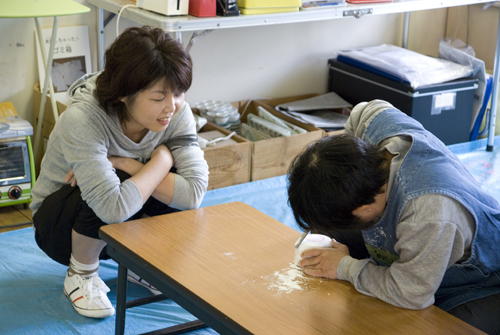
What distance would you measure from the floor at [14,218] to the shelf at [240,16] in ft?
3.00

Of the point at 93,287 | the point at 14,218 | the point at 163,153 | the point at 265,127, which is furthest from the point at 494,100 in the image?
the point at 14,218

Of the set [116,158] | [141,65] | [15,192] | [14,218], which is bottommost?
[14,218]

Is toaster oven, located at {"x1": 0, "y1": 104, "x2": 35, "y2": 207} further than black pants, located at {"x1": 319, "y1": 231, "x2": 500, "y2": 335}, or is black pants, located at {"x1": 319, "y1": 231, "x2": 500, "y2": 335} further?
toaster oven, located at {"x1": 0, "y1": 104, "x2": 35, "y2": 207}

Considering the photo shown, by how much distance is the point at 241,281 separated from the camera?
1239 millimetres

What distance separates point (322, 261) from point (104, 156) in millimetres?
655

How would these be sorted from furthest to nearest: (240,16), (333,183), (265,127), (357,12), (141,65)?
(265,127), (357,12), (240,16), (141,65), (333,183)

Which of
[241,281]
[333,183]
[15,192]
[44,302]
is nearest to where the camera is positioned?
[333,183]

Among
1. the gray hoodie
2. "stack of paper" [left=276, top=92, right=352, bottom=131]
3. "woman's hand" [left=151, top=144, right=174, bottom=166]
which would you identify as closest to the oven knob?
the gray hoodie

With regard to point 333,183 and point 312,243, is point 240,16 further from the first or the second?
point 333,183

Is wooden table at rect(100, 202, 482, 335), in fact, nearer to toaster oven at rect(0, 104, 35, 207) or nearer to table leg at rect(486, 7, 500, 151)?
toaster oven at rect(0, 104, 35, 207)

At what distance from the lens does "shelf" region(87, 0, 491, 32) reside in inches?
82.2

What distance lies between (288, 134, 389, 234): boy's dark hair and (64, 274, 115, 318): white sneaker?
80 cm

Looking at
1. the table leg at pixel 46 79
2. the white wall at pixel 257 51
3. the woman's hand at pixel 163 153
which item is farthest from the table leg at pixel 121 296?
the white wall at pixel 257 51

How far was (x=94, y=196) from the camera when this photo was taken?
1497 millimetres
